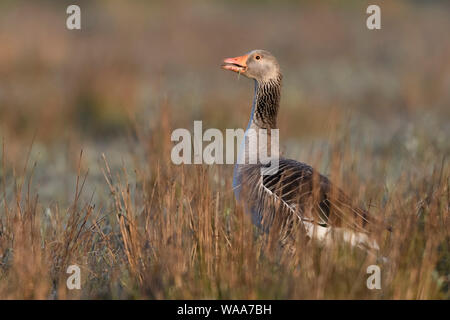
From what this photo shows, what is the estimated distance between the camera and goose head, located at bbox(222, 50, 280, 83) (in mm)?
5793

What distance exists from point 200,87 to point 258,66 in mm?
8718

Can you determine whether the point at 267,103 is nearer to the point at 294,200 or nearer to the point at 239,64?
the point at 239,64

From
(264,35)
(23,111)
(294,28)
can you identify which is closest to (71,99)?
(23,111)

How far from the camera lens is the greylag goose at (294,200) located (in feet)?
14.6

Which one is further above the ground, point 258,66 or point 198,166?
point 258,66

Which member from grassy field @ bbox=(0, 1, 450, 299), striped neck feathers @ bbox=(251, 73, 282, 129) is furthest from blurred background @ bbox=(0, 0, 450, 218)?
striped neck feathers @ bbox=(251, 73, 282, 129)

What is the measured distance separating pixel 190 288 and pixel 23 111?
8264 mm

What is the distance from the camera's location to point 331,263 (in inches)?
155

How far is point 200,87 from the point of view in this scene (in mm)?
14445

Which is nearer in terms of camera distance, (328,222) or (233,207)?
(328,222)

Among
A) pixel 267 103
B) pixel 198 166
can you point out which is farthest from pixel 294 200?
pixel 267 103

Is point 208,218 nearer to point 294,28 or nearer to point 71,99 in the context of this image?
point 71,99

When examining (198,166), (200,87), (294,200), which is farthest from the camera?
(200,87)

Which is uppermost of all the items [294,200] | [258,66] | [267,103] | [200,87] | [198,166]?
[200,87]
